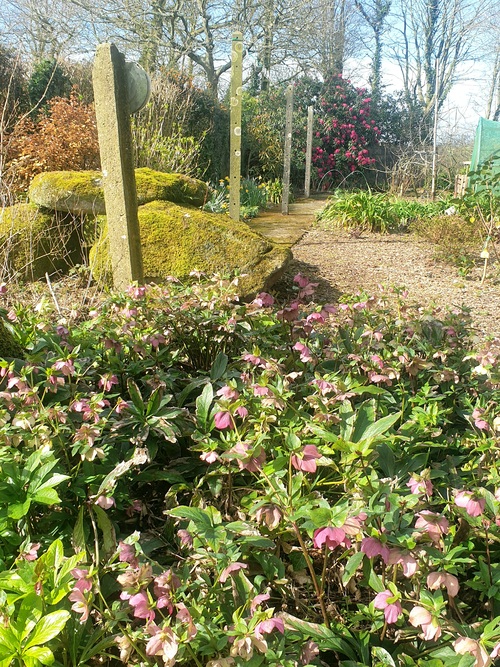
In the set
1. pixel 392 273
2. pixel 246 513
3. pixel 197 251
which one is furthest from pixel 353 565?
pixel 392 273

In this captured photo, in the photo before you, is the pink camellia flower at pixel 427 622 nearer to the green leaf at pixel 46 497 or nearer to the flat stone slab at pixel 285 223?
the green leaf at pixel 46 497

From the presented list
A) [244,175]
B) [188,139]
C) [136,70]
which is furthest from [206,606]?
[244,175]

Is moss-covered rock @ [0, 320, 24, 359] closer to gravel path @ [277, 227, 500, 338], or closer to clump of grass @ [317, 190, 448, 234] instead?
gravel path @ [277, 227, 500, 338]

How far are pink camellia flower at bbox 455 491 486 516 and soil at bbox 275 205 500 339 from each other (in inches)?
130

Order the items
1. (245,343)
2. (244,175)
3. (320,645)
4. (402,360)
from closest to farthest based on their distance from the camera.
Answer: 1. (320,645)
2. (402,360)
3. (245,343)
4. (244,175)

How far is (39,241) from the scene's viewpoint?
5.15 meters

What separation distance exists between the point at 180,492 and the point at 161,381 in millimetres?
359

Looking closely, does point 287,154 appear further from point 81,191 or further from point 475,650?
point 475,650

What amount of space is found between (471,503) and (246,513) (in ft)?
2.06

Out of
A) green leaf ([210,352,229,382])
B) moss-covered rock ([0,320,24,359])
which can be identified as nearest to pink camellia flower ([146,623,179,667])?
green leaf ([210,352,229,382])

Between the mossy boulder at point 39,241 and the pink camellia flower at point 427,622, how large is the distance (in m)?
4.51

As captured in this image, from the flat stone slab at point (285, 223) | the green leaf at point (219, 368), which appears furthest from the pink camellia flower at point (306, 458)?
the flat stone slab at point (285, 223)

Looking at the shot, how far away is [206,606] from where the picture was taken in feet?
3.97

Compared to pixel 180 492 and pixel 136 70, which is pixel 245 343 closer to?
pixel 180 492
